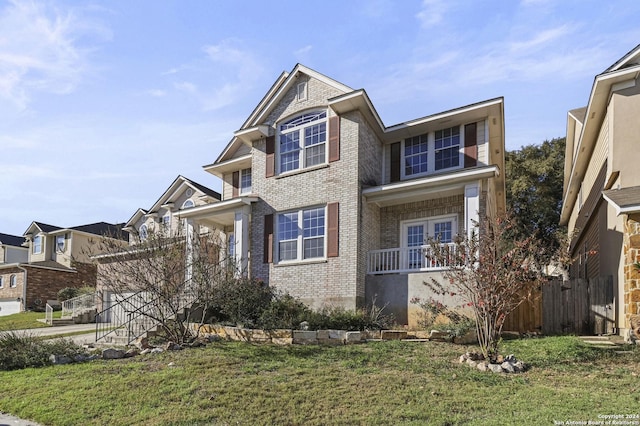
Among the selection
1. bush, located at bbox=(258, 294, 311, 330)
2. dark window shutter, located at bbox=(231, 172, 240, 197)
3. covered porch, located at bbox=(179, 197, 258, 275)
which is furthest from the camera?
dark window shutter, located at bbox=(231, 172, 240, 197)

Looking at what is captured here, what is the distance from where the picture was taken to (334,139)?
1609 cm

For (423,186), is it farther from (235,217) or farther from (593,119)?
(235,217)

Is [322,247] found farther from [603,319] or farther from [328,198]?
[603,319]

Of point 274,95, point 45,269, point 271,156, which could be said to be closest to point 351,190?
point 271,156

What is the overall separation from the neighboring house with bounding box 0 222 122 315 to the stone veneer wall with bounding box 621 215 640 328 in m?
30.0

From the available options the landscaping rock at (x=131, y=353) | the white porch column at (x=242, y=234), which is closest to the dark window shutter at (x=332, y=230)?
the white porch column at (x=242, y=234)

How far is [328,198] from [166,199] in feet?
52.5

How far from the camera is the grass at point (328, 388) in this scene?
612 centimetres

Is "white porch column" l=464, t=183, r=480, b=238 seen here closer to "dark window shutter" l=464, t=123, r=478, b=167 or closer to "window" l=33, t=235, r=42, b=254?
"dark window shutter" l=464, t=123, r=478, b=167

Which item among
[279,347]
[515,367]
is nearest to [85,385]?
[279,347]

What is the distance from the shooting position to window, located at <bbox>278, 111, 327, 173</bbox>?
1661cm

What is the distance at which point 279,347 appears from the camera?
1056 centimetres

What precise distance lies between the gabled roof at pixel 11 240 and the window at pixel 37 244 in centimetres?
490

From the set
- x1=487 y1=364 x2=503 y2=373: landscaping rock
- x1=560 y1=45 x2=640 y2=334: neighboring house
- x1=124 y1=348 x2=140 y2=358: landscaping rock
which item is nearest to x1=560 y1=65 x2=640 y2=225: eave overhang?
x1=560 y1=45 x2=640 y2=334: neighboring house
